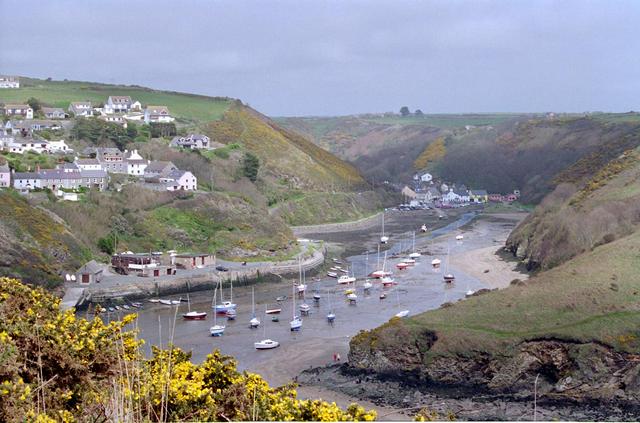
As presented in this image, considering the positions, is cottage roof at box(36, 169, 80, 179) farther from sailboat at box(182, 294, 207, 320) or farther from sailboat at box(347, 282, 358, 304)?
sailboat at box(347, 282, 358, 304)

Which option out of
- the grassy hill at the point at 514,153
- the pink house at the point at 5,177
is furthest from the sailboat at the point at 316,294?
the grassy hill at the point at 514,153

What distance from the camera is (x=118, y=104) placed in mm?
103562

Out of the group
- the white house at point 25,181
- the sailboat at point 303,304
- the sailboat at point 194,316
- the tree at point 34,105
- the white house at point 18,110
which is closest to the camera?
the sailboat at point 194,316

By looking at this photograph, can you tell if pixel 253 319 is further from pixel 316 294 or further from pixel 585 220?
pixel 585 220

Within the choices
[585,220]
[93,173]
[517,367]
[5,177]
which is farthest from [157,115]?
[517,367]

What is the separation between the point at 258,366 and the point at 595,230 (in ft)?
87.4

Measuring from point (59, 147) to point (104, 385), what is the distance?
7073cm

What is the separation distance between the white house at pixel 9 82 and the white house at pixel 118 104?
51.1 ft

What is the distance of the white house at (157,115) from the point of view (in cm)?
9975

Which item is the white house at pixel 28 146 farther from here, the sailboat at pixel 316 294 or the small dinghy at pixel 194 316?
the small dinghy at pixel 194 316

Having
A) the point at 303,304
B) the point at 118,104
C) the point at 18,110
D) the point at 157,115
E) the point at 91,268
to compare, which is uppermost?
the point at 118,104

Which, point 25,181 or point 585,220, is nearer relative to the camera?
point 585,220

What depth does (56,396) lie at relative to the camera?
1202cm

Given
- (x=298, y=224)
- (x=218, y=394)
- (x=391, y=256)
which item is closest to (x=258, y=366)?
(x=218, y=394)
